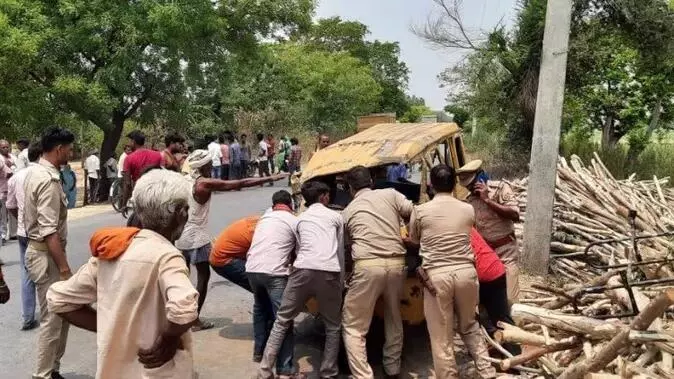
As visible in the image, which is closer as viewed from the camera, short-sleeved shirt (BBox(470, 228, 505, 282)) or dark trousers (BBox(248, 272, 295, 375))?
dark trousers (BBox(248, 272, 295, 375))

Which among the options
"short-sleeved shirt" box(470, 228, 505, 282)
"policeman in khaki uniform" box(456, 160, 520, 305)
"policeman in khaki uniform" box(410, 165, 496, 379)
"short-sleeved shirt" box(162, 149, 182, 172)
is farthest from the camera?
"short-sleeved shirt" box(162, 149, 182, 172)

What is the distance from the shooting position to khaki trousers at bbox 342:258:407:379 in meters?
4.89

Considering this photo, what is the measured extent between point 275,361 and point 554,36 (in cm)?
530

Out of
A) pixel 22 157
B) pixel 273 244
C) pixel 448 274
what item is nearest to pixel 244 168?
→ pixel 22 157

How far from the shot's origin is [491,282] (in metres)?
5.19

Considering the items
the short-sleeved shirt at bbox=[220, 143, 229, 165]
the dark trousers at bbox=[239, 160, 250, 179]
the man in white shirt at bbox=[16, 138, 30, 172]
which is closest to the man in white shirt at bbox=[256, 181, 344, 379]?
the man in white shirt at bbox=[16, 138, 30, 172]

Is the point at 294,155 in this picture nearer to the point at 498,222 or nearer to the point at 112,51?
the point at 112,51

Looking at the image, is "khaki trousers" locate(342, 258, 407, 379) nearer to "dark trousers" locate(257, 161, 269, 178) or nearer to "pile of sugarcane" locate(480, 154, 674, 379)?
"pile of sugarcane" locate(480, 154, 674, 379)

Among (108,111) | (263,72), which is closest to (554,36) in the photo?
(108,111)

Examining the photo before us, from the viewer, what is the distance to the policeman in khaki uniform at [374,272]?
4902 millimetres

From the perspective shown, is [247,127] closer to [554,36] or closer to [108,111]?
[108,111]

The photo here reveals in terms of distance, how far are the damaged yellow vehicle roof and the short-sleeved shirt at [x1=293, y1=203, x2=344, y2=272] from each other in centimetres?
95

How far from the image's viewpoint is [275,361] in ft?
16.4

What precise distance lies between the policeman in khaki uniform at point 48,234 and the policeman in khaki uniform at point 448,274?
2.67 metres
